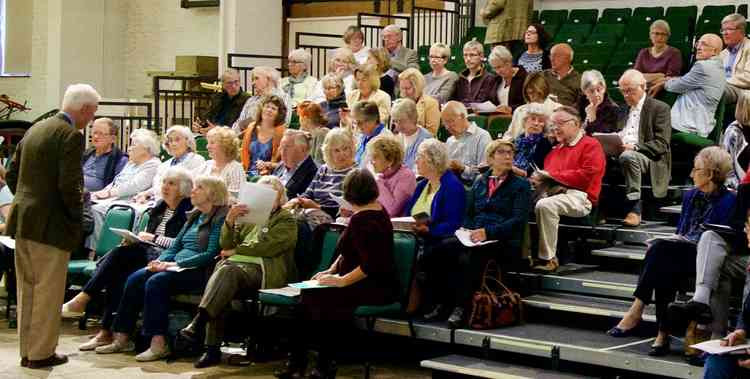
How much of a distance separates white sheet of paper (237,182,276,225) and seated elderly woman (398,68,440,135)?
2.12m

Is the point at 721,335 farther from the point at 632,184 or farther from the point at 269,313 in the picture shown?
the point at 269,313

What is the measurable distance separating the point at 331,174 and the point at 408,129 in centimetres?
74

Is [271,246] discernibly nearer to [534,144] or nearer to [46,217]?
[46,217]

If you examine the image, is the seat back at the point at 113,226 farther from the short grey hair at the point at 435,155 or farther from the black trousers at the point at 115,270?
the short grey hair at the point at 435,155

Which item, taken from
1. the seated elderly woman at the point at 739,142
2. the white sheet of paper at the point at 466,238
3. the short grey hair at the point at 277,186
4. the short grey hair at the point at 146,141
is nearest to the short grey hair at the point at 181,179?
the short grey hair at the point at 277,186

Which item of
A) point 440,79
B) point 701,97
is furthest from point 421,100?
point 701,97

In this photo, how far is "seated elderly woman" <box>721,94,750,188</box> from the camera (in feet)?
21.5

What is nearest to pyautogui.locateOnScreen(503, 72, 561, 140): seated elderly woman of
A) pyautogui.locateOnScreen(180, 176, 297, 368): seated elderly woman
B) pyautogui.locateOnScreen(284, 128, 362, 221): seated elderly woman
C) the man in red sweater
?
the man in red sweater

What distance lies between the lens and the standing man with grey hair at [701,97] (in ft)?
26.8

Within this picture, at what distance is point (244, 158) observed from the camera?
888cm

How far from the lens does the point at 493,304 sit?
6.30 meters

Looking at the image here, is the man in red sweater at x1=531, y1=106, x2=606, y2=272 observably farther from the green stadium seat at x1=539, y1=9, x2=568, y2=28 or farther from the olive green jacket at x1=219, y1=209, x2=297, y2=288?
the green stadium seat at x1=539, y1=9, x2=568, y2=28

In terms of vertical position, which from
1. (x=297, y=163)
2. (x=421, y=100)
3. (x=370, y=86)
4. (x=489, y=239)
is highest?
(x=370, y=86)

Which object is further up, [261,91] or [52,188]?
[261,91]
